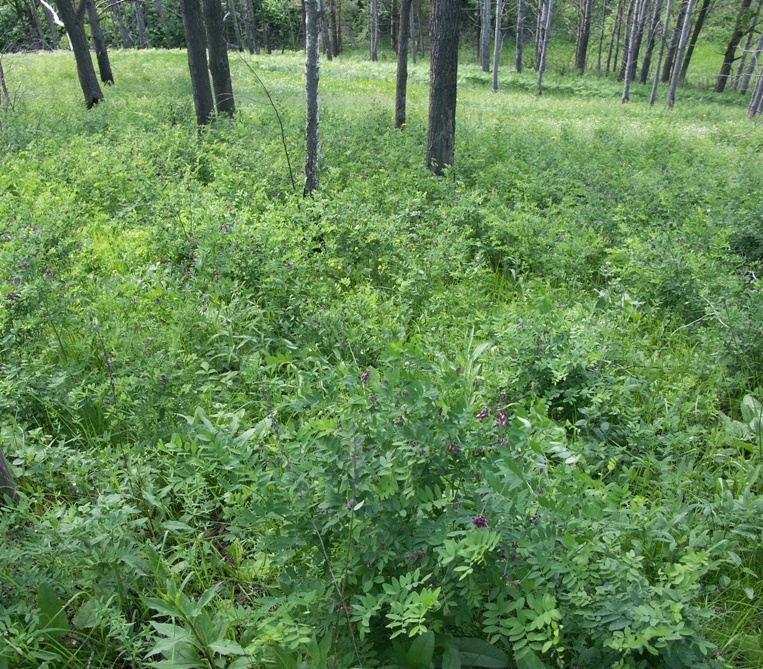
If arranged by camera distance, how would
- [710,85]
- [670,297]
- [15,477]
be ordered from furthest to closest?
[710,85] < [670,297] < [15,477]

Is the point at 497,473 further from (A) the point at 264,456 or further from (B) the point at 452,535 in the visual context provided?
(A) the point at 264,456

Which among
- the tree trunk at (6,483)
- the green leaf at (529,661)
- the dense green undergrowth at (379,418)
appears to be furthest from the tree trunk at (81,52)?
the green leaf at (529,661)

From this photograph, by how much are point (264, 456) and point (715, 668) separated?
1.98 meters

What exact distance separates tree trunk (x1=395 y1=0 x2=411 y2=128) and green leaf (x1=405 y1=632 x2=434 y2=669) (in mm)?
11122

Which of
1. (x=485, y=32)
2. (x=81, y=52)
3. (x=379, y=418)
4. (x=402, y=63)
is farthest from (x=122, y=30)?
(x=379, y=418)

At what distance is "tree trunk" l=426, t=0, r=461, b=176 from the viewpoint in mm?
8406

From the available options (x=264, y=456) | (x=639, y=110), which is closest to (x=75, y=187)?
(x=264, y=456)

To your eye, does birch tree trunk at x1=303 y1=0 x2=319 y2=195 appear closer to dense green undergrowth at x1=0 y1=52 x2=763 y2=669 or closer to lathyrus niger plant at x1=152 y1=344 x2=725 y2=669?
dense green undergrowth at x1=0 y1=52 x2=763 y2=669

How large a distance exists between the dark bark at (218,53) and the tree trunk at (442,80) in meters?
5.31

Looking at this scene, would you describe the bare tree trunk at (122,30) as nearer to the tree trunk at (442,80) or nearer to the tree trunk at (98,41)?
the tree trunk at (98,41)

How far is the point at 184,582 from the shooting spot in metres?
2.69

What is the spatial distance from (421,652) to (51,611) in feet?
5.51

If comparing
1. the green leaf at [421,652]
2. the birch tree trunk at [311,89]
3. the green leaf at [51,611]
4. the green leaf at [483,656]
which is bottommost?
the green leaf at [51,611]

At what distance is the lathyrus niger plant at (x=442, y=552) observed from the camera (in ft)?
6.90
